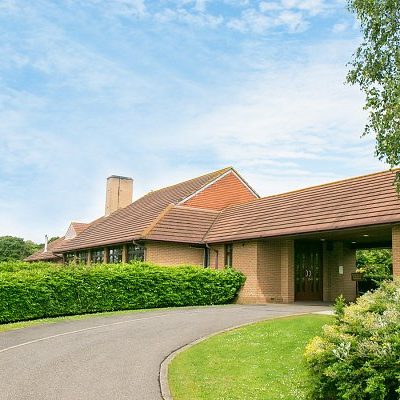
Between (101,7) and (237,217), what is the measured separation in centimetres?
1752

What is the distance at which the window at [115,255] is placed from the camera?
31500 mm

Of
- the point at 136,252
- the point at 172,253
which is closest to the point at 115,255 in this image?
the point at 136,252

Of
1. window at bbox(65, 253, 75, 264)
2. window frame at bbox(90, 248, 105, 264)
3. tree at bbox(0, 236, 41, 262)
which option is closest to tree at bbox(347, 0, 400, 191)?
window frame at bbox(90, 248, 105, 264)

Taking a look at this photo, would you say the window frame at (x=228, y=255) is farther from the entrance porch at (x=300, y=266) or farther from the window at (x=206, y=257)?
the window at (x=206, y=257)

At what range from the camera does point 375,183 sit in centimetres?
2172

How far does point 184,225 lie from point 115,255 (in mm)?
5190

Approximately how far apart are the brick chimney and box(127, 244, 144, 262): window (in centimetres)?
1599

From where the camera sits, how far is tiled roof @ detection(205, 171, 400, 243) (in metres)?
19.6

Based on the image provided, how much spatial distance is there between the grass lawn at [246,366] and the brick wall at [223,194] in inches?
745

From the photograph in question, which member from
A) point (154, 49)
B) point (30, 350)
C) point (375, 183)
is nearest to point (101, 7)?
point (154, 49)

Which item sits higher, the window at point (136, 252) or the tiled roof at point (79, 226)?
the tiled roof at point (79, 226)

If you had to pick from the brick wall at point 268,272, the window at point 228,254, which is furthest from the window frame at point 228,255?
the brick wall at point 268,272

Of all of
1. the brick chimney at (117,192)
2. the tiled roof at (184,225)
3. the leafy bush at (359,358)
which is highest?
the brick chimney at (117,192)

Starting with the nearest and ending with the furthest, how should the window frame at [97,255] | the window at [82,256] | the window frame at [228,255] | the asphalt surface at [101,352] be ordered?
the asphalt surface at [101,352], the window frame at [228,255], the window frame at [97,255], the window at [82,256]
